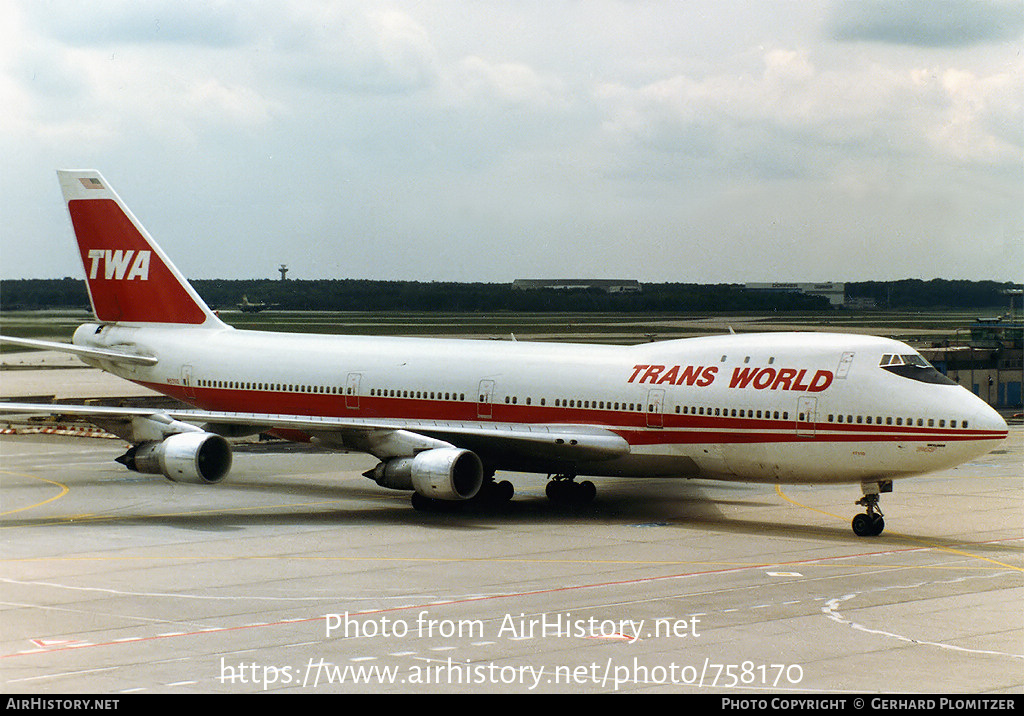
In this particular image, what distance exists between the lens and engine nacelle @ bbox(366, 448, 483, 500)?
31359 millimetres

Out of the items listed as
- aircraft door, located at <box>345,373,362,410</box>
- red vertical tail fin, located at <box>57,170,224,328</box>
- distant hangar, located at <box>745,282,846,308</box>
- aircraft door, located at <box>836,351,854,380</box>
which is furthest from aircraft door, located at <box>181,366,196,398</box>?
distant hangar, located at <box>745,282,846,308</box>

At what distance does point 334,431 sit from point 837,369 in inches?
486

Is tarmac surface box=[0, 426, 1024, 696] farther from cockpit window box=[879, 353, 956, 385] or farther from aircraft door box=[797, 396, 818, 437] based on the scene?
cockpit window box=[879, 353, 956, 385]

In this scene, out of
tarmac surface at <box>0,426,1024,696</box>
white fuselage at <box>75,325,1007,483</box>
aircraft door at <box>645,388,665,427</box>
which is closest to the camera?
tarmac surface at <box>0,426,1024,696</box>

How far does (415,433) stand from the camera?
110 ft

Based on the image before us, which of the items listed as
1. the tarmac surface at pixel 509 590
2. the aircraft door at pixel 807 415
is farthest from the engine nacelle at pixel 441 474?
the aircraft door at pixel 807 415

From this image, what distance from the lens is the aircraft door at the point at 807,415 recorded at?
29594 mm

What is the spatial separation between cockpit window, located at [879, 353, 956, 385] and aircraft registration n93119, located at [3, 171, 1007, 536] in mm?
37

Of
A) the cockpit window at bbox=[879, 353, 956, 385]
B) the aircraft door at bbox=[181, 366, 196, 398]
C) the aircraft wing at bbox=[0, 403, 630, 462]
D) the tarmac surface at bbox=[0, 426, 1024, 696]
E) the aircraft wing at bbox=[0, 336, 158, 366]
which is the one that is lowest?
the tarmac surface at bbox=[0, 426, 1024, 696]

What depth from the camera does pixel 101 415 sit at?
3284cm

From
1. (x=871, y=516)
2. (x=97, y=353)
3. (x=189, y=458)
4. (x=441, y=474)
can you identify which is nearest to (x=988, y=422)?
(x=871, y=516)

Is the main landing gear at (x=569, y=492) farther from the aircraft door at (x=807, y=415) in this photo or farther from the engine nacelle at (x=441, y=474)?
the aircraft door at (x=807, y=415)

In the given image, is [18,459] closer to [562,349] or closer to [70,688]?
[562,349]

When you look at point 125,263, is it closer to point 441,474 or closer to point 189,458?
point 189,458
